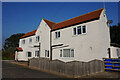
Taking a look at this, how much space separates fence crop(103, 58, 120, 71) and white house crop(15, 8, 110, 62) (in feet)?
4.31

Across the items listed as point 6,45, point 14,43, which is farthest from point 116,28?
point 6,45

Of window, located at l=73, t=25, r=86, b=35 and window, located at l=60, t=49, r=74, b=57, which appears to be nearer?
window, located at l=73, t=25, r=86, b=35

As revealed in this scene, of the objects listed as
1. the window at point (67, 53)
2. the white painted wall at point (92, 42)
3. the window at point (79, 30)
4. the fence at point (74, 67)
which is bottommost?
the fence at point (74, 67)

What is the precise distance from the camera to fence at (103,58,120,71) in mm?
10578

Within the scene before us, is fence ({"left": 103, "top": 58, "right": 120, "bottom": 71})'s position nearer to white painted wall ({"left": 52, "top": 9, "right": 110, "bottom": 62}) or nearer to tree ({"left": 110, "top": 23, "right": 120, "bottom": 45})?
white painted wall ({"left": 52, "top": 9, "right": 110, "bottom": 62})

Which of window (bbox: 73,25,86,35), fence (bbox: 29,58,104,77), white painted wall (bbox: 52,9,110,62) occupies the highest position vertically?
window (bbox: 73,25,86,35)

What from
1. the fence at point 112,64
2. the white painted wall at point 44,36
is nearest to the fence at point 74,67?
the fence at point 112,64

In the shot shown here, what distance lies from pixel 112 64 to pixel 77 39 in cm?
556

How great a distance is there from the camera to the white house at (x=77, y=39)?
12914 millimetres

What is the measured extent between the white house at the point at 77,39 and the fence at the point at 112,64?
1314 mm

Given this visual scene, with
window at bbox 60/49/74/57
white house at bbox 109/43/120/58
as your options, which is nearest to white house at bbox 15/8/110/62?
window at bbox 60/49/74/57

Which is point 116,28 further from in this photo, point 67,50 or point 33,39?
point 33,39

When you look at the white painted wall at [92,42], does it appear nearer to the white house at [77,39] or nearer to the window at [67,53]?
the white house at [77,39]

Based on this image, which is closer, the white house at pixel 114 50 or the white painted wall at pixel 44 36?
the white house at pixel 114 50
